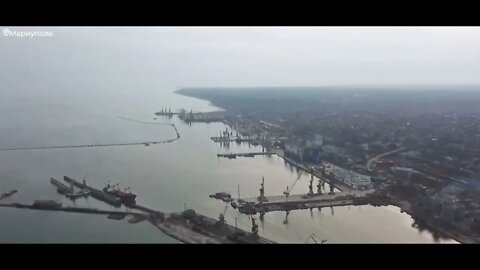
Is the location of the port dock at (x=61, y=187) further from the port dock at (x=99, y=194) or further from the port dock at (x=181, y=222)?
the port dock at (x=181, y=222)

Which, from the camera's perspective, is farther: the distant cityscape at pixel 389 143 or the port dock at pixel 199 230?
the distant cityscape at pixel 389 143

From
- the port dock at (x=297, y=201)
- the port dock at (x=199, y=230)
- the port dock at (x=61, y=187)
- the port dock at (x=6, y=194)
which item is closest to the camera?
the port dock at (x=199, y=230)

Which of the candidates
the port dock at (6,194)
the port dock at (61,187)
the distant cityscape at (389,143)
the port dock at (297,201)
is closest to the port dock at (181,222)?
the port dock at (6,194)

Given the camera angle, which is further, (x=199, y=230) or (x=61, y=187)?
(x=61, y=187)

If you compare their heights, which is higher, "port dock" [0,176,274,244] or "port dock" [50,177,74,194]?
"port dock" [50,177,74,194]

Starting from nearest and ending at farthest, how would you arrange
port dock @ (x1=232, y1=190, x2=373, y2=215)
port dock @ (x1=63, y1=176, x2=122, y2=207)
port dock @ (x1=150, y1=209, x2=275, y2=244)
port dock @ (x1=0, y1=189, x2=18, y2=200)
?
port dock @ (x1=150, y1=209, x2=275, y2=244), port dock @ (x1=0, y1=189, x2=18, y2=200), port dock @ (x1=63, y1=176, x2=122, y2=207), port dock @ (x1=232, y1=190, x2=373, y2=215)

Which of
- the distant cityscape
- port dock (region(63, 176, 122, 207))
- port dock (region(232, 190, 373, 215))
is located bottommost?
port dock (region(232, 190, 373, 215))

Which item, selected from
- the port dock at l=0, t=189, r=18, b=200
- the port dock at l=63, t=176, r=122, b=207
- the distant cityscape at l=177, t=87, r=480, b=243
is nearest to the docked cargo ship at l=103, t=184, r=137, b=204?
the port dock at l=63, t=176, r=122, b=207

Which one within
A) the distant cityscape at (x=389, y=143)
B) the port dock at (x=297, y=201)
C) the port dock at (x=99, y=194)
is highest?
the distant cityscape at (x=389, y=143)

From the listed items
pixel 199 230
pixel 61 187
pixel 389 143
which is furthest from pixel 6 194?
pixel 389 143

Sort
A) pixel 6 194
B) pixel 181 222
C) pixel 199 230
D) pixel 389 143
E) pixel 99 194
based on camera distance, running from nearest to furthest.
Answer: pixel 199 230, pixel 181 222, pixel 6 194, pixel 99 194, pixel 389 143

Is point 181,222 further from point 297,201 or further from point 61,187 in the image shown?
point 61,187

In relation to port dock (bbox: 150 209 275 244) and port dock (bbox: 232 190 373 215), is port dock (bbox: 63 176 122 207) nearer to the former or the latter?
port dock (bbox: 150 209 275 244)

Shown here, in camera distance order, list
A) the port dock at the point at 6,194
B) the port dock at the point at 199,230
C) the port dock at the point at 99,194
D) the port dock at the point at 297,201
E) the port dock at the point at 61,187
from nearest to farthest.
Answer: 1. the port dock at the point at 199,230
2. the port dock at the point at 6,194
3. the port dock at the point at 99,194
4. the port dock at the point at 297,201
5. the port dock at the point at 61,187
